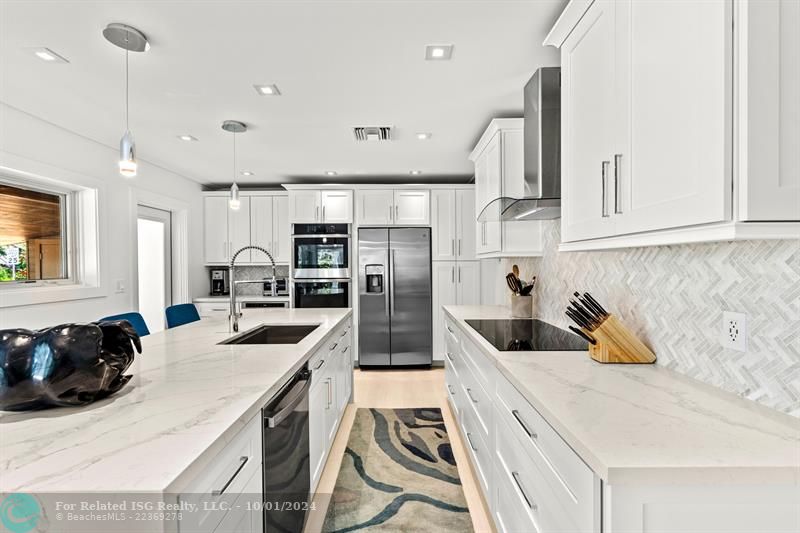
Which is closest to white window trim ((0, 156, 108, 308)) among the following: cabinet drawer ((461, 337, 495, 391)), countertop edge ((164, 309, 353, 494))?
countertop edge ((164, 309, 353, 494))

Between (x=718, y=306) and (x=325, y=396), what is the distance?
1.90 meters

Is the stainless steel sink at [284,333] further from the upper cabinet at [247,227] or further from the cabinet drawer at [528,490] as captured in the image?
the upper cabinet at [247,227]

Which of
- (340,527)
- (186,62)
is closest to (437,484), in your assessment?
(340,527)

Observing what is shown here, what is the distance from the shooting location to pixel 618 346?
1.57 m

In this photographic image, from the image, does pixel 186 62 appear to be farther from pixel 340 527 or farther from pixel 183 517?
pixel 340 527

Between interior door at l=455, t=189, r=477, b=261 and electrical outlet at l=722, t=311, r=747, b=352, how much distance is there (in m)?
3.84

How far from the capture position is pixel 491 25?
6.10 feet

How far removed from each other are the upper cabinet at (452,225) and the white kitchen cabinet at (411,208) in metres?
0.09

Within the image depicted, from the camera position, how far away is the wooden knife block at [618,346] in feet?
5.12

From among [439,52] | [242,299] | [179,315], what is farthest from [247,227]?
[439,52]

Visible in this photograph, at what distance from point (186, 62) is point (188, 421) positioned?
6.39 feet

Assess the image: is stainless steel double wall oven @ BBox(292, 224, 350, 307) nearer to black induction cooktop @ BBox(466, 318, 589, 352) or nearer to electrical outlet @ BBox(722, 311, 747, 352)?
black induction cooktop @ BBox(466, 318, 589, 352)

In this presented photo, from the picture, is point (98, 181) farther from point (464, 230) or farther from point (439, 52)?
point (464, 230)

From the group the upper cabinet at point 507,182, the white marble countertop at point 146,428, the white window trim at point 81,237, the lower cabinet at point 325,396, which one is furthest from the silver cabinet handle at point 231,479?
the white window trim at point 81,237
